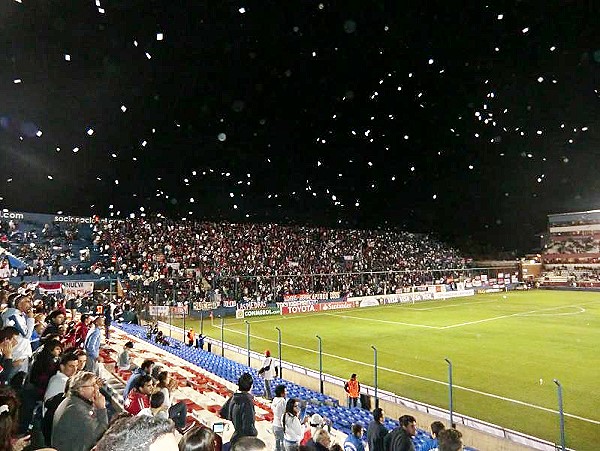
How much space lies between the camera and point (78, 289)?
30.3 m

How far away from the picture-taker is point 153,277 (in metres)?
34.7

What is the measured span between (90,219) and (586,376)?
40.0 m

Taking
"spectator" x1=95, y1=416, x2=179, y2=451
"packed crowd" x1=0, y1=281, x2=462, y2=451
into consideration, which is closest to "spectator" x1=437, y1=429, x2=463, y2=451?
"packed crowd" x1=0, y1=281, x2=462, y2=451

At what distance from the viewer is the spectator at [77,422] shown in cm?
330

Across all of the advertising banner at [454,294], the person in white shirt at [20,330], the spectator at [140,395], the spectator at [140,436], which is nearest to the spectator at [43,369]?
the person in white shirt at [20,330]

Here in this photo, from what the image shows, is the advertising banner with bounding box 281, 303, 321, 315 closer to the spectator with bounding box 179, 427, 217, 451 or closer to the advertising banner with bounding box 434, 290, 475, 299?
the advertising banner with bounding box 434, 290, 475, 299

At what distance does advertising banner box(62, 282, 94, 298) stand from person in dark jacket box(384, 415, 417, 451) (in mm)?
26978

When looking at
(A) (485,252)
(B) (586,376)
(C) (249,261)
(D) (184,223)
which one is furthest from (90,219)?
(A) (485,252)

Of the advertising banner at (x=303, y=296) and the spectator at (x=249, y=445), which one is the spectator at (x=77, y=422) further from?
the advertising banner at (x=303, y=296)

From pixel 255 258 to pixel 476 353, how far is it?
27.5 metres

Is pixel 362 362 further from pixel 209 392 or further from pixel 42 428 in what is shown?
pixel 42 428

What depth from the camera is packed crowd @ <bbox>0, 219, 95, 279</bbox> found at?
31188 mm

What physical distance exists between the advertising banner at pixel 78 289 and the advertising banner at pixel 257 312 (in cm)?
1030

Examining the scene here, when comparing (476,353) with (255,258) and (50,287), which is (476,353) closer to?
(50,287)
